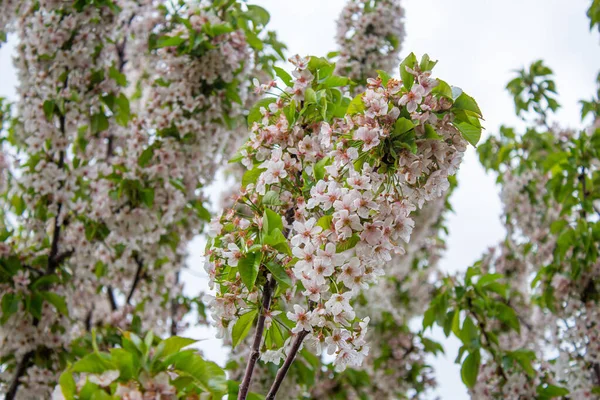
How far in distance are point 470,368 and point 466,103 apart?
247 centimetres

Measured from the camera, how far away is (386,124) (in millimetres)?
1637

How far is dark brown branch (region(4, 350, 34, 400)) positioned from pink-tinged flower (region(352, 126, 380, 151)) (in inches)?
131

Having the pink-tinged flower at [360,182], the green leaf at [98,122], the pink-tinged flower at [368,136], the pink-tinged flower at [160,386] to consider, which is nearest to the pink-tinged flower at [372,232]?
the pink-tinged flower at [360,182]

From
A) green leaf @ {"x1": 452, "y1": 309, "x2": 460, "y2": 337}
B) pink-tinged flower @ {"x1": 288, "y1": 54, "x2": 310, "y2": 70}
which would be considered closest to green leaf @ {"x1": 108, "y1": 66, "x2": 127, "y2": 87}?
pink-tinged flower @ {"x1": 288, "y1": 54, "x2": 310, "y2": 70}

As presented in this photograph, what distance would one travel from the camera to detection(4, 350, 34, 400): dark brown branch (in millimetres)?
3822

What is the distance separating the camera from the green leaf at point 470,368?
3.59 metres

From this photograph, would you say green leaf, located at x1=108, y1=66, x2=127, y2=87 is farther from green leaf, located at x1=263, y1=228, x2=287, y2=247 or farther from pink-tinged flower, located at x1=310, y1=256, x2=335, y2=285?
pink-tinged flower, located at x1=310, y1=256, x2=335, y2=285

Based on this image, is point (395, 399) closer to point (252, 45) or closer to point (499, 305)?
point (499, 305)

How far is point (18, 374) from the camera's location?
12.8ft

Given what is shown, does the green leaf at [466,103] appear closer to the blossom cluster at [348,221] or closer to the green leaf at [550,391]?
the blossom cluster at [348,221]

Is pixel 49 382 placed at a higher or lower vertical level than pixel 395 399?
lower

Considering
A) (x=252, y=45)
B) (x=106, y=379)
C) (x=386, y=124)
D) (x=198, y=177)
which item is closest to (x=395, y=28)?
(x=252, y=45)

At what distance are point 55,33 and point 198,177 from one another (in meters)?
1.54

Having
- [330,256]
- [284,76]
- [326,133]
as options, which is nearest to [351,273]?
[330,256]
